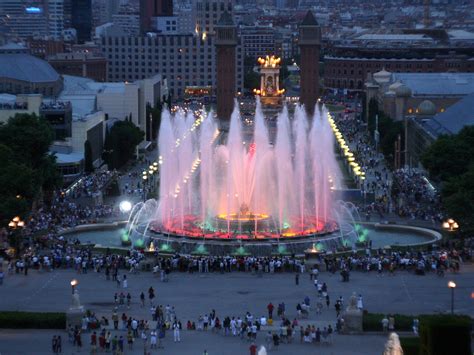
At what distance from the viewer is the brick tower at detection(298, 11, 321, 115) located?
147125mm

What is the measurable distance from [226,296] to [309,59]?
10542cm

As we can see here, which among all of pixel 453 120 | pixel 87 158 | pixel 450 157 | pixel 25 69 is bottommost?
pixel 87 158

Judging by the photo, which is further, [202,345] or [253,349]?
[202,345]

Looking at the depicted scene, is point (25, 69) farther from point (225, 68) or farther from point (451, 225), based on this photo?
point (451, 225)

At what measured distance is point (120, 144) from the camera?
96000 millimetres

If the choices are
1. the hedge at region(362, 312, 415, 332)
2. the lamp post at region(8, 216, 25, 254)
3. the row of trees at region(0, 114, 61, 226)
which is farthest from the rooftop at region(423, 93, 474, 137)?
the hedge at region(362, 312, 415, 332)

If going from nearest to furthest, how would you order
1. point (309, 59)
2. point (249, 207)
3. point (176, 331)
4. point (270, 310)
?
point (176, 331) → point (270, 310) → point (249, 207) → point (309, 59)

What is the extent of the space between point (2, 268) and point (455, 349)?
28411 millimetres

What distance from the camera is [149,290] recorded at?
45.2 m

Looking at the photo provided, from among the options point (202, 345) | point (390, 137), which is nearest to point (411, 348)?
point (202, 345)

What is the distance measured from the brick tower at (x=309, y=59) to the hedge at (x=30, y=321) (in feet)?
351

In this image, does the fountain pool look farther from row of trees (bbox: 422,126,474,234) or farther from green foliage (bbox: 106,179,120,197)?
green foliage (bbox: 106,179,120,197)

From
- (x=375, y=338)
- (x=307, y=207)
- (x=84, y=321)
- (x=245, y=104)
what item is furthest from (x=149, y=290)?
(x=245, y=104)

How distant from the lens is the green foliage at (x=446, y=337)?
25016mm
